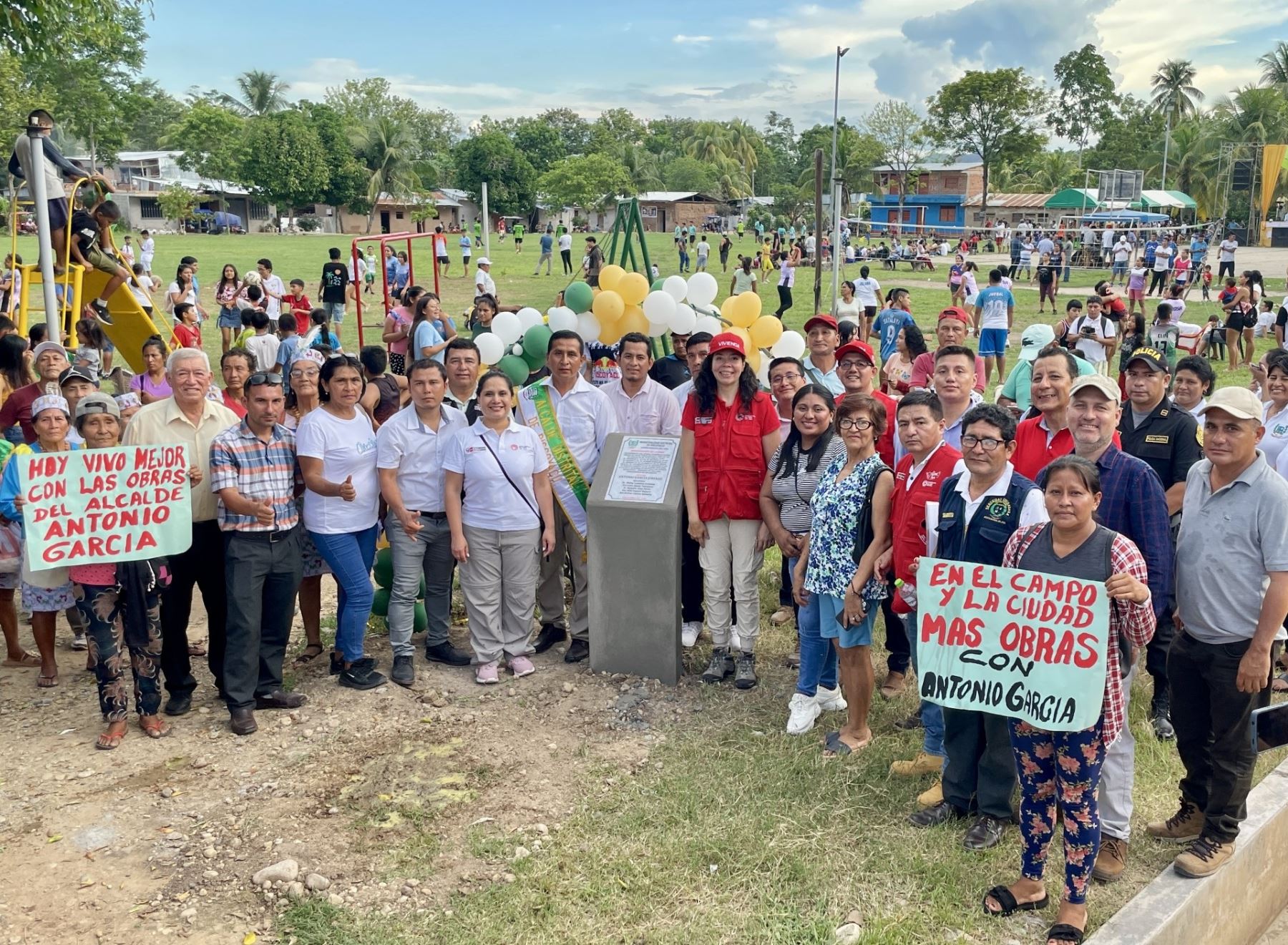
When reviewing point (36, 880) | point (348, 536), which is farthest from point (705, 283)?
point (36, 880)

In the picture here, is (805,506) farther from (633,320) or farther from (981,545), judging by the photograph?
(633,320)

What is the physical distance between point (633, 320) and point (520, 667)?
2.96m

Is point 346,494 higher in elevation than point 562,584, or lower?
higher

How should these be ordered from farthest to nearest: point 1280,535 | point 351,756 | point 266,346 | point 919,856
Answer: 1. point 266,346
2. point 351,756
3. point 919,856
4. point 1280,535

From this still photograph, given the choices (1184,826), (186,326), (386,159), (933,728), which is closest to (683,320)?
(933,728)

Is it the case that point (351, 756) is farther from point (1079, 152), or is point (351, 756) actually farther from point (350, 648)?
point (1079, 152)

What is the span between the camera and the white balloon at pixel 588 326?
26.5 feet

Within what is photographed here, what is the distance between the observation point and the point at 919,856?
14.7 ft

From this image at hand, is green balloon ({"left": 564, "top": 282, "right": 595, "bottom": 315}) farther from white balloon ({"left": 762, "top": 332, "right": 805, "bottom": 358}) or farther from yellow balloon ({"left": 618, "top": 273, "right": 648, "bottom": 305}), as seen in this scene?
white balloon ({"left": 762, "top": 332, "right": 805, "bottom": 358})

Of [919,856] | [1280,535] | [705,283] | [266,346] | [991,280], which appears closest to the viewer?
[1280,535]

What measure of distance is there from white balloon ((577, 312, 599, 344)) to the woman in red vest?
82.8 inches

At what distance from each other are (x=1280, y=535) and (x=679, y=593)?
3.20m

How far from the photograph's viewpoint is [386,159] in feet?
233

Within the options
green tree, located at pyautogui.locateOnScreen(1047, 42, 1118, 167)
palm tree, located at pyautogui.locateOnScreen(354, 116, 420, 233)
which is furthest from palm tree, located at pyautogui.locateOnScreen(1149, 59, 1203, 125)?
palm tree, located at pyautogui.locateOnScreen(354, 116, 420, 233)
